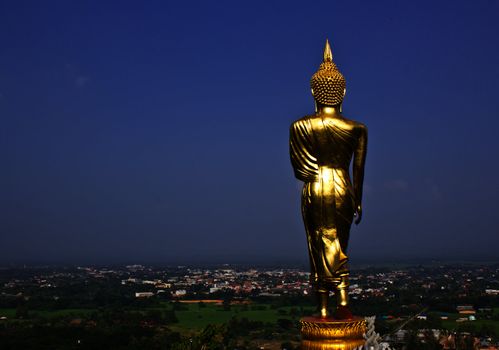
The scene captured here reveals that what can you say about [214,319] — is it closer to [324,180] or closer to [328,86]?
[324,180]

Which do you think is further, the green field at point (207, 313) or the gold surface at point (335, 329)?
the green field at point (207, 313)

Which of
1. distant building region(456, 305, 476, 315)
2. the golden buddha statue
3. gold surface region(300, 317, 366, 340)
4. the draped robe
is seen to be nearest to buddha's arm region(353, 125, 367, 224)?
the golden buddha statue

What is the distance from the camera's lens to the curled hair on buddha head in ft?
26.1

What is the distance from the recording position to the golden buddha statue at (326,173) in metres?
7.79

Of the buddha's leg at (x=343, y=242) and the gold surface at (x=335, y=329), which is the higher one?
the buddha's leg at (x=343, y=242)

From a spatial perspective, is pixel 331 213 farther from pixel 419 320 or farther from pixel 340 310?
pixel 419 320

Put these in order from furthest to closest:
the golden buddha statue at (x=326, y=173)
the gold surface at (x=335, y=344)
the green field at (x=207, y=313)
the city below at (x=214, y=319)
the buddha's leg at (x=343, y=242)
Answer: the green field at (x=207, y=313)
the city below at (x=214, y=319)
the golden buddha statue at (x=326, y=173)
the buddha's leg at (x=343, y=242)
the gold surface at (x=335, y=344)

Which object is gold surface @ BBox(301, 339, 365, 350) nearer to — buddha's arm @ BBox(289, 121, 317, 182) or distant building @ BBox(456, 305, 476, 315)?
buddha's arm @ BBox(289, 121, 317, 182)

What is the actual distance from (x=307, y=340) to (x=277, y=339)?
24.7 metres

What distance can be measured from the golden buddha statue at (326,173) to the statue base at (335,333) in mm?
613

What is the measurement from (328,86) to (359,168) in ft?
3.55

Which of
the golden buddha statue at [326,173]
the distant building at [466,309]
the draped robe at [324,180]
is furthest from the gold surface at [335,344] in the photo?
the distant building at [466,309]

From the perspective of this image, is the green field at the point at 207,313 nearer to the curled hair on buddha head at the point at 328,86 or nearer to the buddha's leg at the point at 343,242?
the buddha's leg at the point at 343,242

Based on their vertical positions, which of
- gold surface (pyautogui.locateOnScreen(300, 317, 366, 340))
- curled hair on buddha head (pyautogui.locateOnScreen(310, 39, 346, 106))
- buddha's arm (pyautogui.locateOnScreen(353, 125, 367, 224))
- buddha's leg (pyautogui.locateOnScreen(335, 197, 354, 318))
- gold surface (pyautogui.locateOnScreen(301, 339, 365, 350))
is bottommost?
gold surface (pyautogui.locateOnScreen(301, 339, 365, 350))
